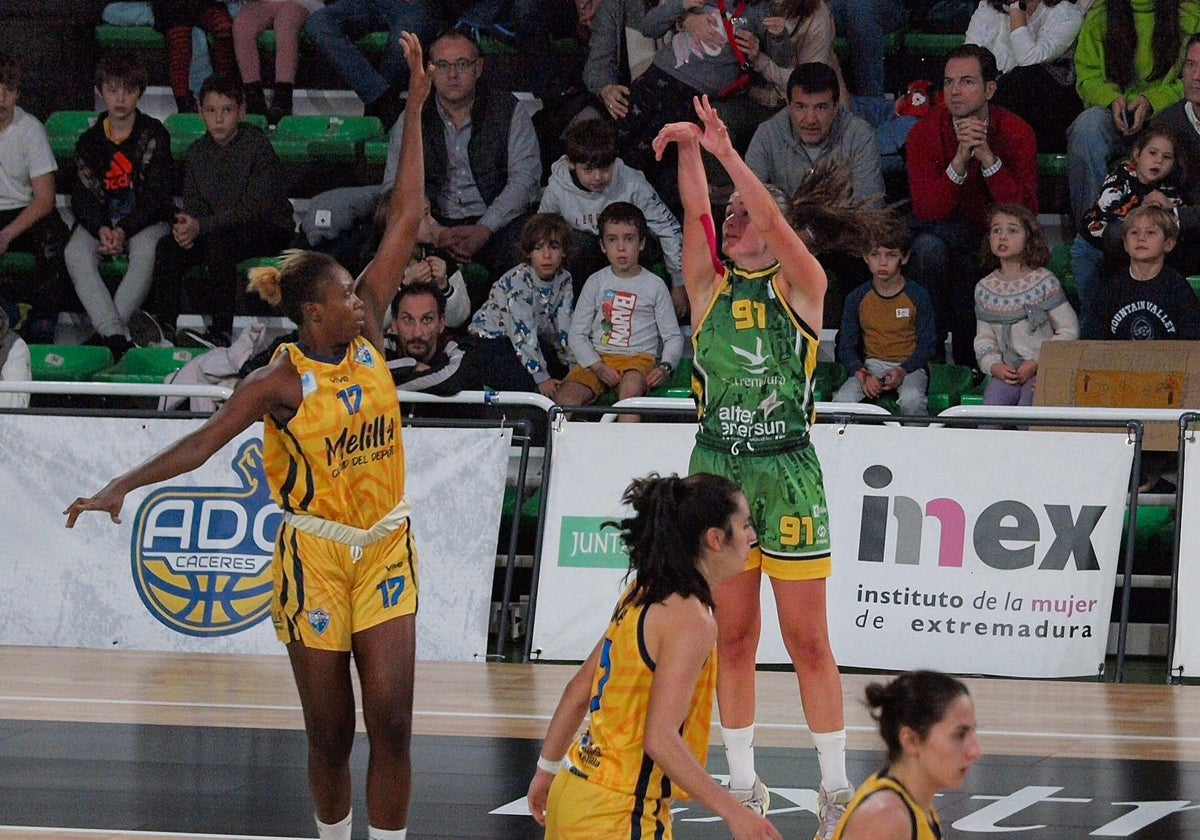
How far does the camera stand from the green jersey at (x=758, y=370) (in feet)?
16.9

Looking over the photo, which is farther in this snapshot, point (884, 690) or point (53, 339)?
point (53, 339)

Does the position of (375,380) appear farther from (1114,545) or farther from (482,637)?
(1114,545)

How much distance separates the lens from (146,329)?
10.5m

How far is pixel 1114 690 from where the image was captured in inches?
285

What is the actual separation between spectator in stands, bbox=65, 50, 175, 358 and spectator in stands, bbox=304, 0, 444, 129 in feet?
4.15

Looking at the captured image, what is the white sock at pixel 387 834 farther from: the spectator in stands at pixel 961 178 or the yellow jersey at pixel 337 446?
the spectator in stands at pixel 961 178

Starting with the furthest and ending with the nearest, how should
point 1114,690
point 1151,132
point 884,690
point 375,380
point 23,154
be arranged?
point 23,154
point 1151,132
point 1114,690
point 375,380
point 884,690

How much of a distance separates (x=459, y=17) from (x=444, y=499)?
4.59 meters

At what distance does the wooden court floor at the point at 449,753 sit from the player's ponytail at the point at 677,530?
5.54 ft

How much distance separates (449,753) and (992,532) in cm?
280

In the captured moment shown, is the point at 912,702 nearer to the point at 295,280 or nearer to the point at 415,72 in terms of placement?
the point at 295,280

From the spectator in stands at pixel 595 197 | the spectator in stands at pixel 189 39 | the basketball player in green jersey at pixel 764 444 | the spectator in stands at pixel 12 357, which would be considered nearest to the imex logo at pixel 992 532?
the spectator in stands at pixel 595 197

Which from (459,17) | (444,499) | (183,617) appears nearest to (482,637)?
(444,499)

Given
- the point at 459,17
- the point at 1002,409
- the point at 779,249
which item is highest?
the point at 459,17
